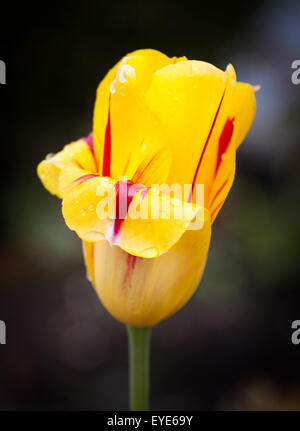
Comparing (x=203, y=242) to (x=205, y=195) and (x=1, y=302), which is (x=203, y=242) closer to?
(x=205, y=195)

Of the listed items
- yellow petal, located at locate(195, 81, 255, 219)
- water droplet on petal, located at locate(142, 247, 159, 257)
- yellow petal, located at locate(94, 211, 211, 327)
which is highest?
yellow petal, located at locate(195, 81, 255, 219)

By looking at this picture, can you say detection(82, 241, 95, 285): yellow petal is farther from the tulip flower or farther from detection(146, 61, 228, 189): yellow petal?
detection(146, 61, 228, 189): yellow petal

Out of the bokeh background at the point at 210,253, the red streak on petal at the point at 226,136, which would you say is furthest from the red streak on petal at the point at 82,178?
the bokeh background at the point at 210,253

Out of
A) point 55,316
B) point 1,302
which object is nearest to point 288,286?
point 55,316

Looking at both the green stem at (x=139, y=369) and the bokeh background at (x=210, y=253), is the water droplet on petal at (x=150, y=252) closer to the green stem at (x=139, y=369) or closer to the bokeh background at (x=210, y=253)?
the green stem at (x=139, y=369)

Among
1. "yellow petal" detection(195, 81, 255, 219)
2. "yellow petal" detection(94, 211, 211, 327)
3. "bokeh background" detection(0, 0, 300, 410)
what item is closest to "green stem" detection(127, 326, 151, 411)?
"yellow petal" detection(94, 211, 211, 327)

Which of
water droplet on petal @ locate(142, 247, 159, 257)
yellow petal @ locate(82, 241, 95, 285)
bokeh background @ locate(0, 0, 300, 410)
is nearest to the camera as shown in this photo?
water droplet on petal @ locate(142, 247, 159, 257)

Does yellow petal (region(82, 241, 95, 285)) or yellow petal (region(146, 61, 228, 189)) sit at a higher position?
yellow petal (region(146, 61, 228, 189))

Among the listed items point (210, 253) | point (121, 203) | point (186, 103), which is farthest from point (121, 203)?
point (210, 253)
